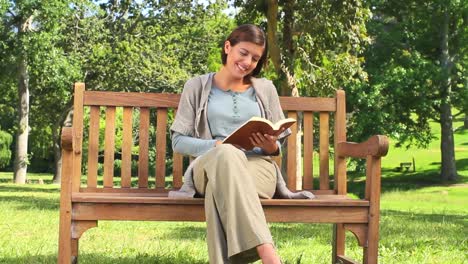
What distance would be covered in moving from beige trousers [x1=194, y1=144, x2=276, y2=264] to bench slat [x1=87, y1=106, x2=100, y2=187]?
112cm

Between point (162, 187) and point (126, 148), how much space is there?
34 cm

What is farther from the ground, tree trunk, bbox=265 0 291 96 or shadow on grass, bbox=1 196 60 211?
tree trunk, bbox=265 0 291 96

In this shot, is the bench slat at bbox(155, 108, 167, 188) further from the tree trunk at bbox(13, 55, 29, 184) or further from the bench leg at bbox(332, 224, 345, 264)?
the tree trunk at bbox(13, 55, 29, 184)

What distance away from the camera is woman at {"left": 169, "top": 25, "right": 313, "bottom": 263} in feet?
10.3

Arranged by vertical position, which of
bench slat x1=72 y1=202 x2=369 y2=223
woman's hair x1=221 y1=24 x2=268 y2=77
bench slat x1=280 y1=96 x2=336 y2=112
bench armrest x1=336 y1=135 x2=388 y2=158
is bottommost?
bench slat x1=72 y1=202 x2=369 y2=223

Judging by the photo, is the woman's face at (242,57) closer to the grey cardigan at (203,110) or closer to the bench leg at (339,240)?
the grey cardigan at (203,110)

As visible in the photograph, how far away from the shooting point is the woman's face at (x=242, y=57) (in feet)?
12.4

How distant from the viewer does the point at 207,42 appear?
24.7 metres

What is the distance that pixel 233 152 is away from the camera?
3318 millimetres

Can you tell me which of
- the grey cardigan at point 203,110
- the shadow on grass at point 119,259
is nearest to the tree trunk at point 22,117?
the shadow on grass at point 119,259

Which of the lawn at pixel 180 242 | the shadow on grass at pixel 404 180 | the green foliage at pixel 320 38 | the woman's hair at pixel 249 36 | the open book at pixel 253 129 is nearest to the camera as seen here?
the open book at pixel 253 129

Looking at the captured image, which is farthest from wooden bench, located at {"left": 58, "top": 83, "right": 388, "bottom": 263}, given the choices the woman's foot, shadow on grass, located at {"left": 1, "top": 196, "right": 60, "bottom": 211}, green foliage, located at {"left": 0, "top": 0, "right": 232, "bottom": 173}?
green foliage, located at {"left": 0, "top": 0, "right": 232, "bottom": 173}

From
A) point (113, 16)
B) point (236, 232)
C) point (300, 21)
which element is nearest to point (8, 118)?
point (113, 16)

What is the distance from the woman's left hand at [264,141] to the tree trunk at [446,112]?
2443cm
